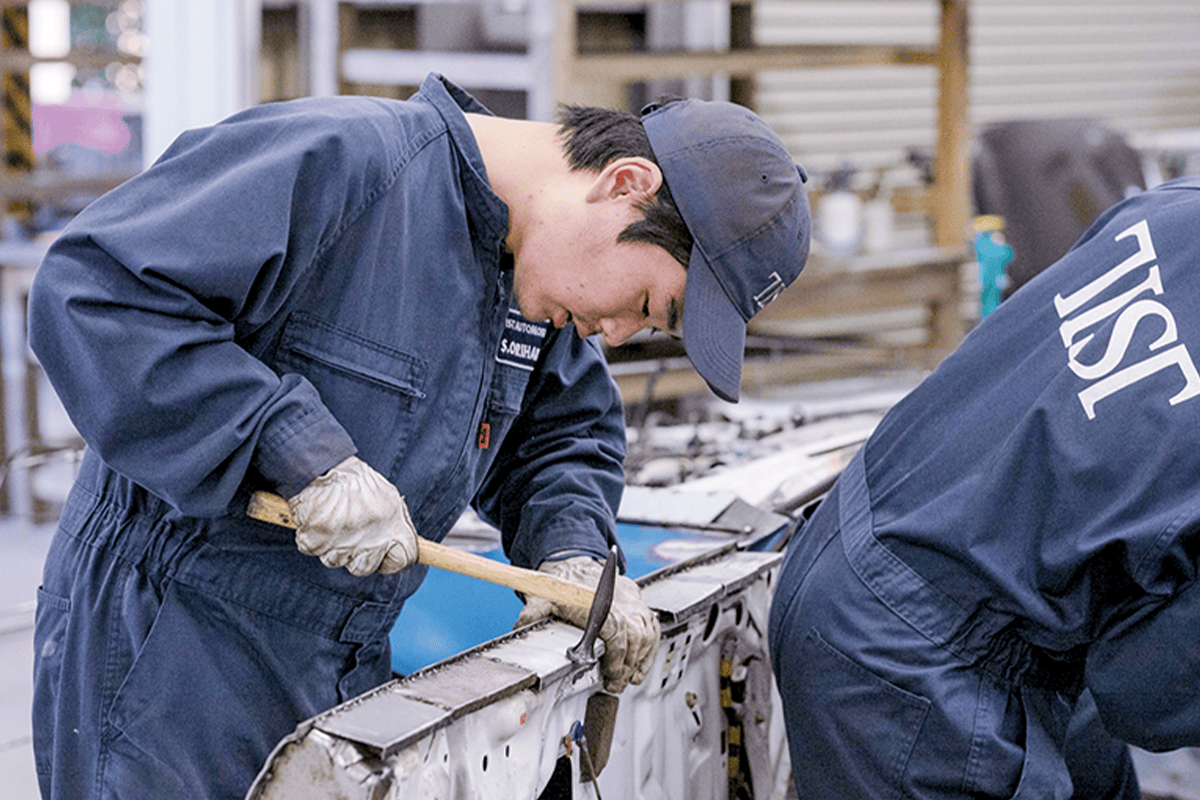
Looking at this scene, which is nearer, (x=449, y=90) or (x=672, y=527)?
(x=449, y=90)

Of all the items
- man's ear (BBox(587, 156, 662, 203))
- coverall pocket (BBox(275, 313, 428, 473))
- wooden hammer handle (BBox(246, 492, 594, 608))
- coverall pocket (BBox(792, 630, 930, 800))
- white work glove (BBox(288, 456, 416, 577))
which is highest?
man's ear (BBox(587, 156, 662, 203))

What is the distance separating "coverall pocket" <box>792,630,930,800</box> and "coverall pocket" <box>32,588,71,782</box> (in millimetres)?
1073

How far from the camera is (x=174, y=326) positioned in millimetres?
1305

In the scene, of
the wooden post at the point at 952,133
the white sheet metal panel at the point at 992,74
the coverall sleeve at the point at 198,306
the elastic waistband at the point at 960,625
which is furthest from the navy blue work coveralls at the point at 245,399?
the white sheet metal panel at the point at 992,74

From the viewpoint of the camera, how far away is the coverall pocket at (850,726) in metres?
1.66

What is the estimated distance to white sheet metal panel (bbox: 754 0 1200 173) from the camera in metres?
7.20

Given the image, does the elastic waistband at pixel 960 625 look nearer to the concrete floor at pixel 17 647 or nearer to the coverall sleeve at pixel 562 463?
the coverall sleeve at pixel 562 463

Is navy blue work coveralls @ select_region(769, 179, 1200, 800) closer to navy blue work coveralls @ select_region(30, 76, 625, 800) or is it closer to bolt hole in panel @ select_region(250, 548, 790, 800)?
bolt hole in panel @ select_region(250, 548, 790, 800)

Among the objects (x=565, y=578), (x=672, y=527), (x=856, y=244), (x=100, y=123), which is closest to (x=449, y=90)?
(x=565, y=578)

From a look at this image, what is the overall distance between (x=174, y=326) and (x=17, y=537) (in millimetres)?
4292

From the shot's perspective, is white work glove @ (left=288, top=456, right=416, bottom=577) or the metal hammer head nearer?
white work glove @ (left=288, top=456, right=416, bottom=577)

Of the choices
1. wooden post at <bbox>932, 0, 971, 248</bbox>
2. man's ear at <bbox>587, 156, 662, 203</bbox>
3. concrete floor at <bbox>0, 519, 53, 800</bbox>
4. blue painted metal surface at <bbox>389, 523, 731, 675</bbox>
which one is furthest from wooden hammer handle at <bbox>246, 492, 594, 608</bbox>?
wooden post at <bbox>932, 0, 971, 248</bbox>

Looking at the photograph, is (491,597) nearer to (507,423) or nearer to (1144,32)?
(507,423)

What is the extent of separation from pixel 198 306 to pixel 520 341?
523mm
